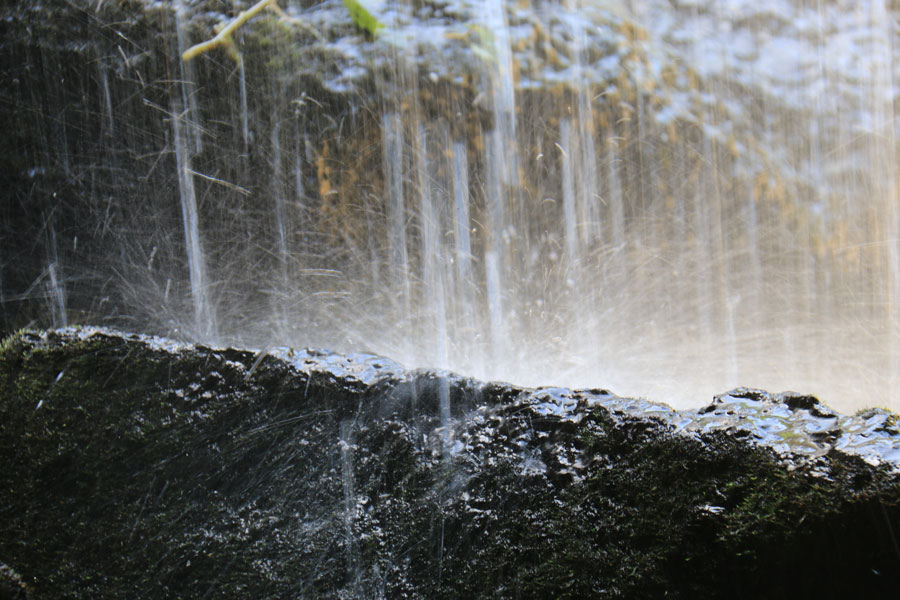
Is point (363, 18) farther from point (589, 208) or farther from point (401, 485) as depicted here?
point (401, 485)

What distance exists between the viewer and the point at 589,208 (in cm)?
281

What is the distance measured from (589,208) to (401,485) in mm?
1830

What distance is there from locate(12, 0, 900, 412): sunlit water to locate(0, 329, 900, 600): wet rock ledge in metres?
1.08

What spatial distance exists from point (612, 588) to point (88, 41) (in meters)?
2.82

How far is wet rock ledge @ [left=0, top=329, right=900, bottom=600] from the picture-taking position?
42.1 inches

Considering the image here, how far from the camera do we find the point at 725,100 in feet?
9.45

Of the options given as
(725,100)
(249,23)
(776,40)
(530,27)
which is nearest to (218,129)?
(249,23)

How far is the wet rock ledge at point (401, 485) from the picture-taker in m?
1.07

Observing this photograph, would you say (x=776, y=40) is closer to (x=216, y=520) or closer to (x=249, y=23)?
(x=249, y=23)

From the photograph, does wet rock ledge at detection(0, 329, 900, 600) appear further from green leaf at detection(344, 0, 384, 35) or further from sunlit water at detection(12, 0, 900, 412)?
green leaf at detection(344, 0, 384, 35)

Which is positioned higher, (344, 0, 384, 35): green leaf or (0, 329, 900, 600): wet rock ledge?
(344, 0, 384, 35): green leaf

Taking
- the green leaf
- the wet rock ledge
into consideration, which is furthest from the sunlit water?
the wet rock ledge

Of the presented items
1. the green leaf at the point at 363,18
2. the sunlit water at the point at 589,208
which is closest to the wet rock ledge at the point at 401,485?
the sunlit water at the point at 589,208

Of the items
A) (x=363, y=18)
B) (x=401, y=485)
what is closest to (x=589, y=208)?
(x=363, y=18)
